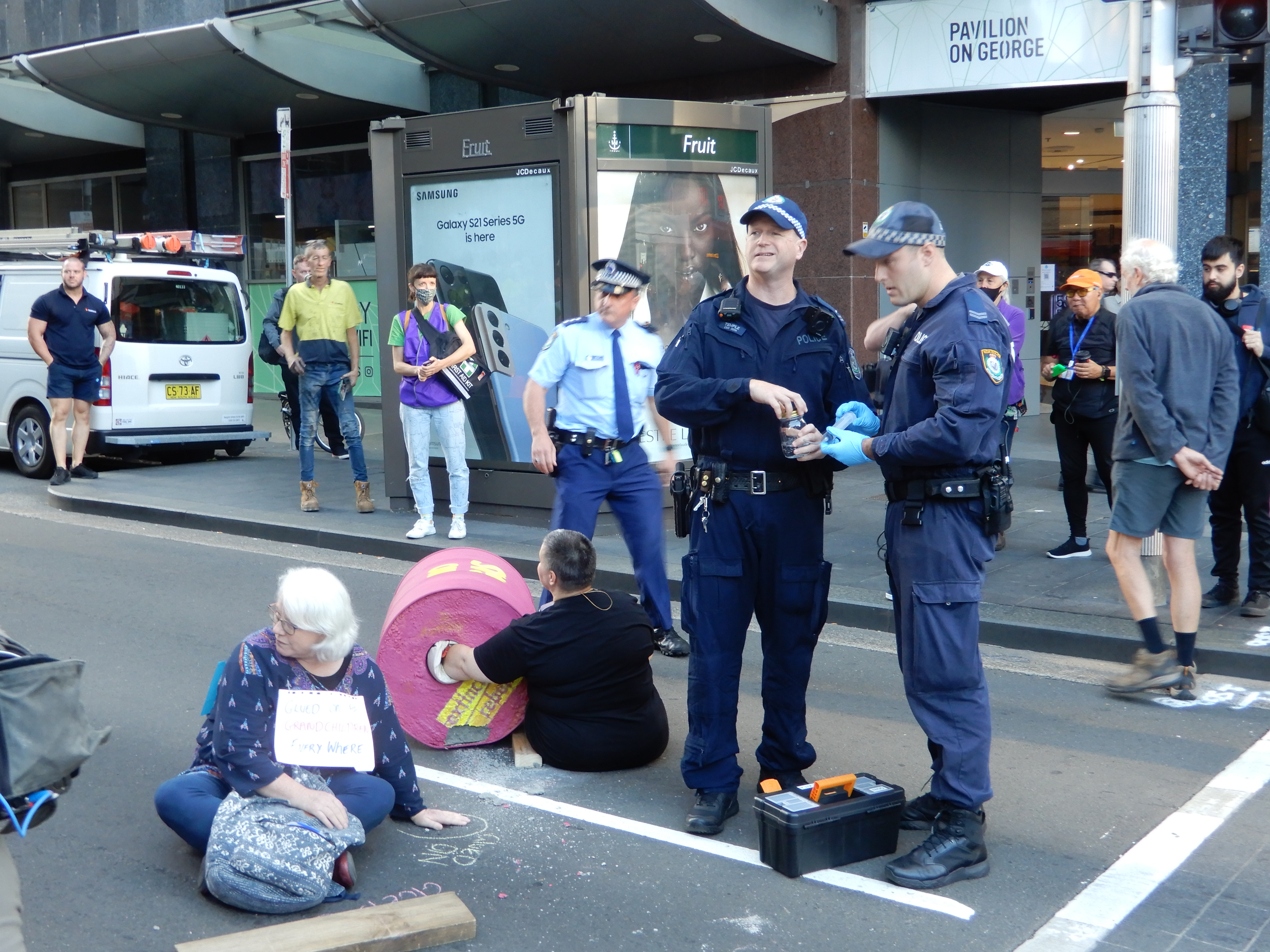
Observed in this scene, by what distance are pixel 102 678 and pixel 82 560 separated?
3.13 meters

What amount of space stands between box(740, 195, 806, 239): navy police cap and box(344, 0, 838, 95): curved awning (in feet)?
27.2

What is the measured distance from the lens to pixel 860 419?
13.7 feet

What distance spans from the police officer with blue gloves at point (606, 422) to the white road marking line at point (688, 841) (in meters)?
1.73

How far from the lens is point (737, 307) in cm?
434

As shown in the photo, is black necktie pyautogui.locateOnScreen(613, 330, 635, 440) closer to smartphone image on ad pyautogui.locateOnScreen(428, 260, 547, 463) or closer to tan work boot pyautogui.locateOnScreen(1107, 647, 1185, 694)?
tan work boot pyautogui.locateOnScreen(1107, 647, 1185, 694)

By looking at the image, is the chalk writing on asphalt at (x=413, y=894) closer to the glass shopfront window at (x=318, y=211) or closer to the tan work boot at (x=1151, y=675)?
the tan work boot at (x=1151, y=675)

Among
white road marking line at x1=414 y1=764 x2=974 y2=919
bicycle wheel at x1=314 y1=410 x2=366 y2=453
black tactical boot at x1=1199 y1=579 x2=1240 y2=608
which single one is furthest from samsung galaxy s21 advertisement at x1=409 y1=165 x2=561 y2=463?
white road marking line at x1=414 y1=764 x2=974 y2=919

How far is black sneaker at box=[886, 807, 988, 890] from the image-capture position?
12.9ft

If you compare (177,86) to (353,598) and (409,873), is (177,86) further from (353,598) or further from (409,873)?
(409,873)

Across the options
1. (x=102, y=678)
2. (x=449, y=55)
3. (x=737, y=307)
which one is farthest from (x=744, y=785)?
(x=449, y=55)

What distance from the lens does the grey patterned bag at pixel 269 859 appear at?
3.71m

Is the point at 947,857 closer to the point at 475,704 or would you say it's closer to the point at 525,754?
the point at 525,754

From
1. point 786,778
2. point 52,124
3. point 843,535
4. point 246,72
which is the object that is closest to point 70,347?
point 246,72

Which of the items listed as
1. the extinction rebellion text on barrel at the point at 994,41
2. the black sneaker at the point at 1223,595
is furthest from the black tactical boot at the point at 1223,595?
the extinction rebellion text on barrel at the point at 994,41
